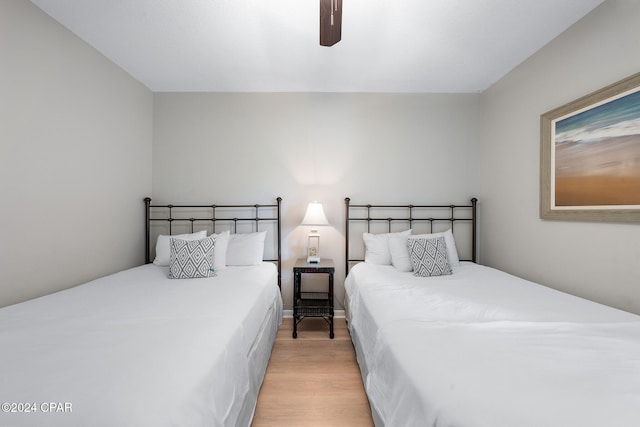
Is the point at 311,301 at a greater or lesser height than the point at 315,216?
lesser

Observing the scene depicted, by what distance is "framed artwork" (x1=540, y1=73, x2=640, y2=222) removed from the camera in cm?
169

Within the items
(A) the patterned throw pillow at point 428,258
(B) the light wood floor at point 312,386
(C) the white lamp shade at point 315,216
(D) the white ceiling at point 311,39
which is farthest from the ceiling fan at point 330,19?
(B) the light wood floor at point 312,386

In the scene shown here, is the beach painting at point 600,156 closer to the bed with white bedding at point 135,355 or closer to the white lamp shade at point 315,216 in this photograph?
the white lamp shade at point 315,216

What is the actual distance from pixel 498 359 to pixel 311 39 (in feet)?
7.87

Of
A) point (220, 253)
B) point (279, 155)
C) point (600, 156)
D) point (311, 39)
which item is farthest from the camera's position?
point (279, 155)

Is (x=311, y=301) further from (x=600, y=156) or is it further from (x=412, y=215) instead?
(x=600, y=156)

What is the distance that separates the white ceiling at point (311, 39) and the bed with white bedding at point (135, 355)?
6.40ft

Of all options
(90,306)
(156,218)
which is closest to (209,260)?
(90,306)

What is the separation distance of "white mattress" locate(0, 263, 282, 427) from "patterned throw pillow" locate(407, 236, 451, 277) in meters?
1.40

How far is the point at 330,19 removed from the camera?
1459 millimetres

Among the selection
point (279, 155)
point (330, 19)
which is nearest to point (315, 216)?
point (279, 155)

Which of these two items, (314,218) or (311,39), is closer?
(311,39)

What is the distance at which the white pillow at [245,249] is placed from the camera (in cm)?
286

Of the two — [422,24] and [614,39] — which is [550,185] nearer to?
[614,39]
